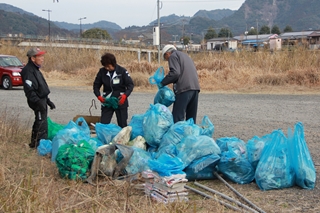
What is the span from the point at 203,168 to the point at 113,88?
226 centimetres

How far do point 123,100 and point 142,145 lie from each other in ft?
3.27

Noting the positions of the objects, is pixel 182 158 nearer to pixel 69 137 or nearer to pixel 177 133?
pixel 177 133

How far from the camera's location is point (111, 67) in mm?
6449

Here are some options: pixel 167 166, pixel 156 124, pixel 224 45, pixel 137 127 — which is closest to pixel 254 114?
pixel 137 127

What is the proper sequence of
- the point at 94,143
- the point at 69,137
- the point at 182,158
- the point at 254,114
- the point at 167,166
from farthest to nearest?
1. the point at 254,114
2. the point at 69,137
3. the point at 94,143
4. the point at 182,158
5. the point at 167,166

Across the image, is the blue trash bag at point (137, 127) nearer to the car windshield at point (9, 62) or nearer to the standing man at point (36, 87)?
the standing man at point (36, 87)

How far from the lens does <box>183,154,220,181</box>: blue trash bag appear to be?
4891 millimetres

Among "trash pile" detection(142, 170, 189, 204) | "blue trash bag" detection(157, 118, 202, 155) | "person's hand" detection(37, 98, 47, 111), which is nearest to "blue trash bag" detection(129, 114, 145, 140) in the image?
"blue trash bag" detection(157, 118, 202, 155)

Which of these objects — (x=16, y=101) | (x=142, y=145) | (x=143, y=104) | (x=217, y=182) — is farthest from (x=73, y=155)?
(x=16, y=101)

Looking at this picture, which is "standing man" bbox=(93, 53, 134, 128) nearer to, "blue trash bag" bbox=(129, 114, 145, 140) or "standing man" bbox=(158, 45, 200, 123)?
"blue trash bag" bbox=(129, 114, 145, 140)

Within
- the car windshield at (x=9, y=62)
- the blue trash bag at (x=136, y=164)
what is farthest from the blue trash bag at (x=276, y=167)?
the car windshield at (x=9, y=62)

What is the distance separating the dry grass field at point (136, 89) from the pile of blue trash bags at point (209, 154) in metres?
0.20

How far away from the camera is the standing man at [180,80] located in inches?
243

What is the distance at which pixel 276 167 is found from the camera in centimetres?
463
